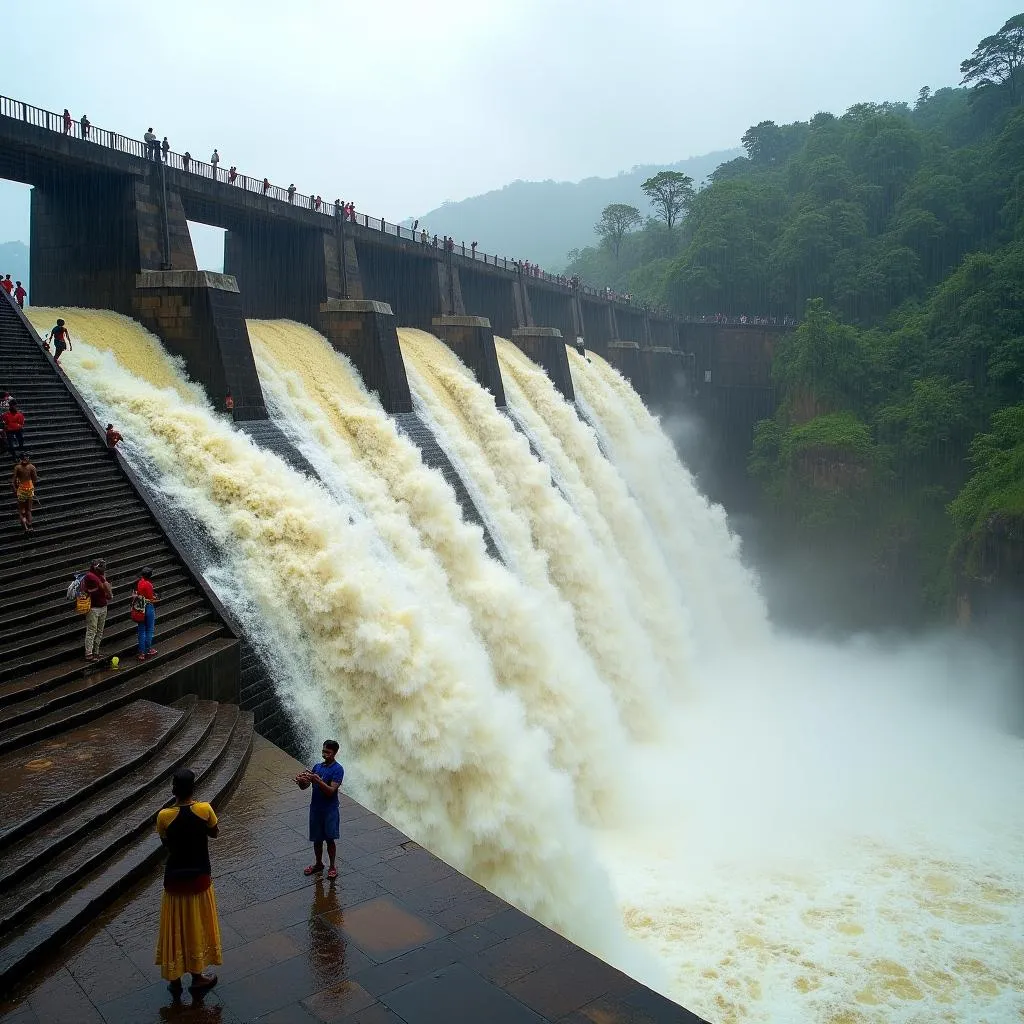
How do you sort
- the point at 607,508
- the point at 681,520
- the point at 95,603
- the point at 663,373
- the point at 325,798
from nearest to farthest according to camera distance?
1. the point at 325,798
2. the point at 95,603
3. the point at 607,508
4. the point at 681,520
5. the point at 663,373

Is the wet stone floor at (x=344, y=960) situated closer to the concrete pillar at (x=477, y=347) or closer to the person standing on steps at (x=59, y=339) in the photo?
the person standing on steps at (x=59, y=339)

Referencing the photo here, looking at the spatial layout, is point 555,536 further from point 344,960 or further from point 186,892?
point 186,892

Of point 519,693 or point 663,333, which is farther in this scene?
point 663,333

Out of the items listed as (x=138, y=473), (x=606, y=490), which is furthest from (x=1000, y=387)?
(x=138, y=473)

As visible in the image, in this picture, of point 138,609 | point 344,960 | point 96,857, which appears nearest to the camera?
point 344,960

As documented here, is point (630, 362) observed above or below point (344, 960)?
above

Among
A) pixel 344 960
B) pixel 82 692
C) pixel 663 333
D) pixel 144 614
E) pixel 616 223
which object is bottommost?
pixel 344 960

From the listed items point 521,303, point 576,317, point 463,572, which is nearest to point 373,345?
point 463,572
